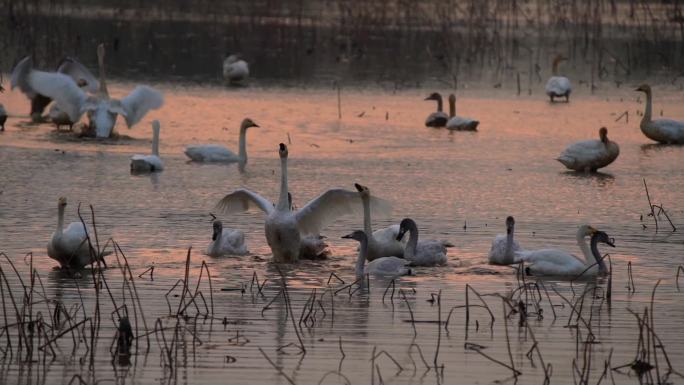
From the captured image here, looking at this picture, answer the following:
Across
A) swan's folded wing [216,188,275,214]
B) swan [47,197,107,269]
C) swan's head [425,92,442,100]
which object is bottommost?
swan [47,197,107,269]

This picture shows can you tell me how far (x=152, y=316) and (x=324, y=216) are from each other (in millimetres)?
2992

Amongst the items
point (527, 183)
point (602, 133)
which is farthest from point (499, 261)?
point (602, 133)

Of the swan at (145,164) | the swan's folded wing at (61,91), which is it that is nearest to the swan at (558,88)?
the swan's folded wing at (61,91)

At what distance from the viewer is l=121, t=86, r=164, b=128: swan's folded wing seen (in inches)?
739

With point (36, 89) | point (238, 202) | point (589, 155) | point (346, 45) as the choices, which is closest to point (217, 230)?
point (238, 202)

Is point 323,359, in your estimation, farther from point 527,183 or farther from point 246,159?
point 246,159

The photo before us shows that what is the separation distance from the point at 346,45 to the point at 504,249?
20.2 m

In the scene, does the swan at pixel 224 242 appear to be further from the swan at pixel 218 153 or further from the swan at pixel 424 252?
the swan at pixel 218 153

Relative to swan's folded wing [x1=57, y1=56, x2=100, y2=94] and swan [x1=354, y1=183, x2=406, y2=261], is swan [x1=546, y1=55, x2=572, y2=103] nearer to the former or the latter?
swan's folded wing [x1=57, y1=56, x2=100, y2=94]

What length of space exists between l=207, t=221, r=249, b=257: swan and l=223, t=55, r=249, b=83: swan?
14.0 meters

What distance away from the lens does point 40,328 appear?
7445 mm

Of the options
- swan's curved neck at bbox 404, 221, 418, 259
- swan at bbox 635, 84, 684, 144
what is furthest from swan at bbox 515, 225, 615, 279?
swan at bbox 635, 84, 684, 144

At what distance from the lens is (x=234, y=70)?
24359mm

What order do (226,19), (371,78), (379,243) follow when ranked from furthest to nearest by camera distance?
(226,19) → (371,78) → (379,243)
